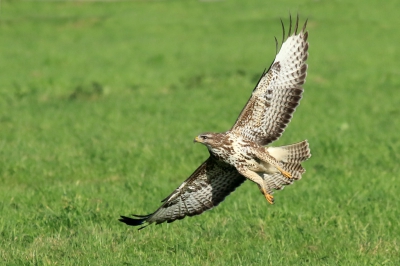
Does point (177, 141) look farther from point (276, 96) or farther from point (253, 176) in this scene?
point (253, 176)

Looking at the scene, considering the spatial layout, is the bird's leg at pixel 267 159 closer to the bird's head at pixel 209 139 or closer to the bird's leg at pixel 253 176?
the bird's leg at pixel 253 176

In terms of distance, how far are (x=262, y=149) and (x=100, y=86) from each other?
1331 cm

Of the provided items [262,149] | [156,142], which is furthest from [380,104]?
[262,149]

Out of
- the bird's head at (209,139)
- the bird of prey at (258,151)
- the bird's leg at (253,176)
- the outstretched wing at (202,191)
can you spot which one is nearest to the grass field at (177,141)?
the outstretched wing at (202,191)

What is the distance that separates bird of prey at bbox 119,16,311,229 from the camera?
7.23 meters

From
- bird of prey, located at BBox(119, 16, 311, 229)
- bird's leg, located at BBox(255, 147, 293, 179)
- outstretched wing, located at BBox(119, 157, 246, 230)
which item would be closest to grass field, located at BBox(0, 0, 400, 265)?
outstretched wing, located at BBox(119, 157, 246, 230)

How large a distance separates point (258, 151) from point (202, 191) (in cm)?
92

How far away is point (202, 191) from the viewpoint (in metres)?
7.85

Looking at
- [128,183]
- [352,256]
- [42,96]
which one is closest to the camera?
[352,256]

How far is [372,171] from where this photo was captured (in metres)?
10.8

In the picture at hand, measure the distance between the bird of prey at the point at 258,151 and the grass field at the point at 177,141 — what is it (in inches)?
13.7

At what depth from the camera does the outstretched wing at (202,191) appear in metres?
7.64

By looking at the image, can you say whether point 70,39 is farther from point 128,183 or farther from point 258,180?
point 258,180

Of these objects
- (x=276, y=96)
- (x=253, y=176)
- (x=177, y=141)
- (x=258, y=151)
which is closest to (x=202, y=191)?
(x=253, y=176)
